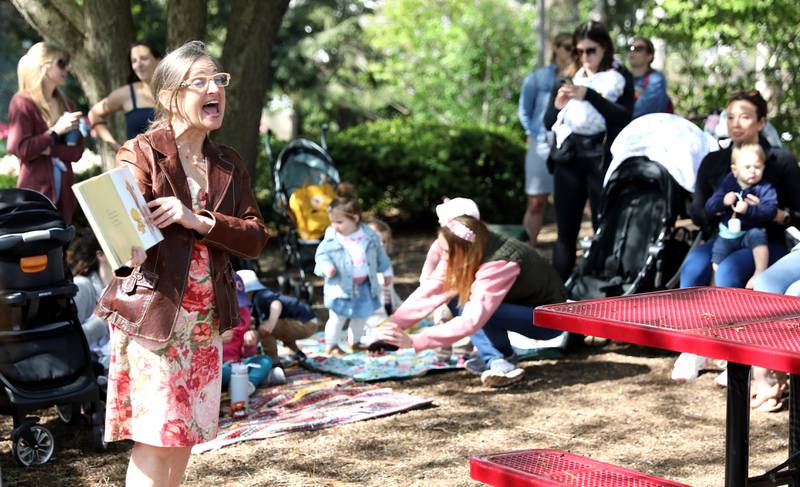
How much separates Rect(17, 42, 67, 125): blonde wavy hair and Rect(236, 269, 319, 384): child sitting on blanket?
1636 millimetres

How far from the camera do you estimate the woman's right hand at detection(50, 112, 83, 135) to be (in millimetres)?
6422

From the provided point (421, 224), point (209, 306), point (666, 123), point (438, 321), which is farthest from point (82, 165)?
point (209, 306)

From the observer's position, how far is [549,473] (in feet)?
11.4

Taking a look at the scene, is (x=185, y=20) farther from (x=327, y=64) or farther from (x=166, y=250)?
(x=327, y=64)

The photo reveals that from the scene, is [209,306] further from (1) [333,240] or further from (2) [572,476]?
(1) [333,240]

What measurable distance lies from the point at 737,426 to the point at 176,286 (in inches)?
70.8

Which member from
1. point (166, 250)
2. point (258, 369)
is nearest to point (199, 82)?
point (166, 250)

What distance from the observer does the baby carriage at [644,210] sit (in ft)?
21.8

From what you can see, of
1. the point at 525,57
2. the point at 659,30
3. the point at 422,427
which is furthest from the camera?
the point at 525,57

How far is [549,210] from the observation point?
13.8 m

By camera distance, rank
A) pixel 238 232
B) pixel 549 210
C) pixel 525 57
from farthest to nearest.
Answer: pixel 525 57 → pixel 549 210 → pixel 238 232

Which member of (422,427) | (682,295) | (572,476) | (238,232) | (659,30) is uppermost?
(659,30)

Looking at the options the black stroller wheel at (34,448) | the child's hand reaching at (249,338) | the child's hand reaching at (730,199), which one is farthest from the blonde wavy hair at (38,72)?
the child's hand reaching at (730,199)

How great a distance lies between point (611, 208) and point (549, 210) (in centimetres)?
679
